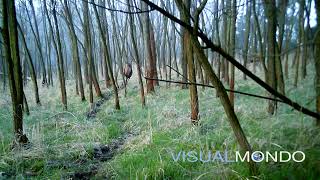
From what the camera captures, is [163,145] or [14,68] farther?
[14,68]

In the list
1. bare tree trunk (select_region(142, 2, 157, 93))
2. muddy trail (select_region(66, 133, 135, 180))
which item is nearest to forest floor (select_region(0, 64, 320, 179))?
muddy trail (select_region(66, 133, 135, 180))

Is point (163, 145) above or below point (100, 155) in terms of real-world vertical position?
above

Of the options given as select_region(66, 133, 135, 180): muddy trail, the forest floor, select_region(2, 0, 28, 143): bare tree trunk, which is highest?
select_region(2, 0, 28, 143): bare tree trunk

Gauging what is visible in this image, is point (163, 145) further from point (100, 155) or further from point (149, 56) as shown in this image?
point (149, 56)

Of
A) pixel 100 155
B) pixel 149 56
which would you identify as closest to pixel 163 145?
pixel 100 155

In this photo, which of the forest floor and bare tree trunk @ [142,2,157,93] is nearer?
the forest floor

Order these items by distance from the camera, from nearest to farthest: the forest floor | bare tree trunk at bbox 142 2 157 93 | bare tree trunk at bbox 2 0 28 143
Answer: the forest floor → bare tree trunk at bbox 2 0 28 143 → bare tree trunk at bbox 142 2 157 93

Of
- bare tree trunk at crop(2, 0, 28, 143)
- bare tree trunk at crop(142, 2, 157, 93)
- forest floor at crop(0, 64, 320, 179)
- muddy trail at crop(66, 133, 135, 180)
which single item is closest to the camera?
forest floor at crop(0, 64, 320, 179)

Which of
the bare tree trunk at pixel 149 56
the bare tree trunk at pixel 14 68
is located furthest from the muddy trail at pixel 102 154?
the bare tree trunk at pixel 149 56

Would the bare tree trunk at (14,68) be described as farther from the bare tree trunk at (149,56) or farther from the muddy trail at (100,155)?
the bare tree trunk at (149,56)

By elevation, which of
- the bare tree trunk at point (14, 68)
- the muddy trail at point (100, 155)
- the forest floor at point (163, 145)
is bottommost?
the muddy trail at point (100, 155)

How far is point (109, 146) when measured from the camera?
5.04 m

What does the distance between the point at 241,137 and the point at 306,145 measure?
0.75m

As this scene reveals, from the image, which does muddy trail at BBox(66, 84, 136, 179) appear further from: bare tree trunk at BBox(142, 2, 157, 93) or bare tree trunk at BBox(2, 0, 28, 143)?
bare tree trunk at BBox(142, 2, 157, 93)
